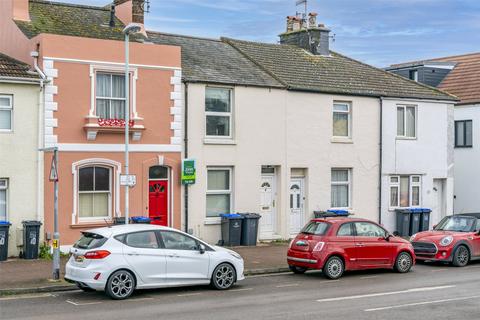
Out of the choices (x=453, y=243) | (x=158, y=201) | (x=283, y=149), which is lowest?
(x=453, y=243)

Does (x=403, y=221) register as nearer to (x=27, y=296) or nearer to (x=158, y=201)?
(x=158, y=201)

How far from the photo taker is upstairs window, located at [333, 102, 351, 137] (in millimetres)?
28578

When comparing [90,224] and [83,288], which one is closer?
[83,288]

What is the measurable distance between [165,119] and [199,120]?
1.40m

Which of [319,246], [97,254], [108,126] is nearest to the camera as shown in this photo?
[97,254]

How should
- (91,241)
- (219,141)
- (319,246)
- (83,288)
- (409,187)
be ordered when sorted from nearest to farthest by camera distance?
(91,241) < (83,288) < (319,246) < (219,141) < (409,187)

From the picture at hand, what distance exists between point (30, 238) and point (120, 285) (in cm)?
662

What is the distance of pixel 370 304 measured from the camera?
1500cm

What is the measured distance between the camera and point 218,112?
25.4 meters

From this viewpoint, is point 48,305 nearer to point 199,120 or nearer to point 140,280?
point 140,280

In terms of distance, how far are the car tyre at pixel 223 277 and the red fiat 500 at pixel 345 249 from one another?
8.66 ft

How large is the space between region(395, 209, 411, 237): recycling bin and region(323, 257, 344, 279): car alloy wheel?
11240mm

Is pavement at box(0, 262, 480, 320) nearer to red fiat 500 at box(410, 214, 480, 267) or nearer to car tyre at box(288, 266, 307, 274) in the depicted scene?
car tyre at box(288, 266, 307, 274)

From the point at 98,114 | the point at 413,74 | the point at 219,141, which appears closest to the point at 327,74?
the point at 219,141
